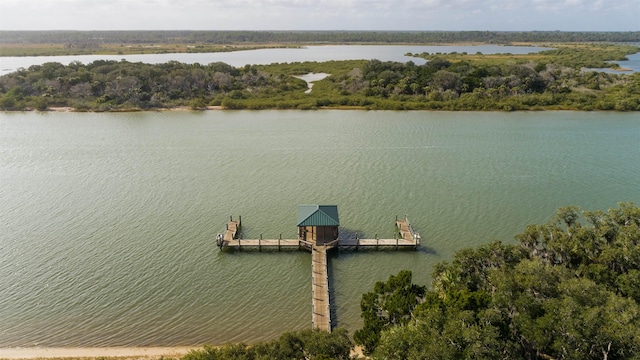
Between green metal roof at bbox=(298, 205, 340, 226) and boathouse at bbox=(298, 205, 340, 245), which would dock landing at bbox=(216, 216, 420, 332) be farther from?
green metal roof at bbox=(298, 205, 340, 226)

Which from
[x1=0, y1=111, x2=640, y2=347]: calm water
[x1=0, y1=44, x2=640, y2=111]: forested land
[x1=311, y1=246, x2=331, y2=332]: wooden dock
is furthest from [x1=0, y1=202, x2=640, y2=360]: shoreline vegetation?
[x1=0, y1=44, x2=640, y2=111]: forested land

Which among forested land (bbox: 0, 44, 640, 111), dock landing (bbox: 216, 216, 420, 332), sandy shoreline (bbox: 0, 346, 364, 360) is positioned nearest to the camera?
sandy shoreline (bbox: 0, 346, 364, 360)

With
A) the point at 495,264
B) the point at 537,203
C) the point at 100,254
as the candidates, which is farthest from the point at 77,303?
the point at 537,203

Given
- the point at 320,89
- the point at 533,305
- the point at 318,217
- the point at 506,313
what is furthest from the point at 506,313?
the point at 320,89

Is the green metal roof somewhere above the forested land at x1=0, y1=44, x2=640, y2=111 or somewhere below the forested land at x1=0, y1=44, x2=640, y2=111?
below

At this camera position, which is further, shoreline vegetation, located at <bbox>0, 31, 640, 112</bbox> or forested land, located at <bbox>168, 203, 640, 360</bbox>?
shoreline vegetation, located at <bbox>0, 31, 640, 112</bbox>

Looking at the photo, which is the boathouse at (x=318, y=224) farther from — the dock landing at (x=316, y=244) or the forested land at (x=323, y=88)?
the forested land at (x=323, y=88)
